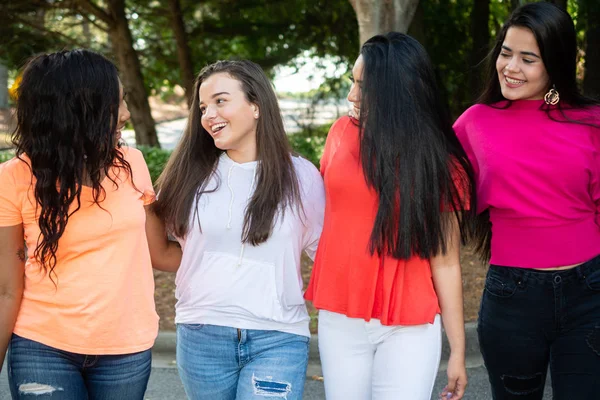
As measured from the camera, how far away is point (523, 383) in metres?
3.16

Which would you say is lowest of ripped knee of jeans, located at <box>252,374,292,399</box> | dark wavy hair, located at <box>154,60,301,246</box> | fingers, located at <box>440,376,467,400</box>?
fingers, located at <box>440,376,467,400</box>

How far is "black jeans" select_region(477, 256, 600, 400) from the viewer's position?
9.84 ft

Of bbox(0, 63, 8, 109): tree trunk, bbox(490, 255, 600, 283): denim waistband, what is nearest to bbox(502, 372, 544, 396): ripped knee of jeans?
bbox(490, 255, 600, 283): denim waistband

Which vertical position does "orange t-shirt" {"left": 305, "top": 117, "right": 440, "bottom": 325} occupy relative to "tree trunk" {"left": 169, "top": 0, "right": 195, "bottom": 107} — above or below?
below

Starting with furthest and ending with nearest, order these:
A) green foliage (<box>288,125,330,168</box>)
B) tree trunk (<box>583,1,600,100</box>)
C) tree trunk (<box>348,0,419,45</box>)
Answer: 1. green foliage (<box>288,125,330,168</box>)
2. tree trunk (<box>583,1,600,100</box>)
3. tree trunk (<box>348,0,419,45</box>)

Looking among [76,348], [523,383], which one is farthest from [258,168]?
[523,383]

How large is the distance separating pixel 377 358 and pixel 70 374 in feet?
3.53

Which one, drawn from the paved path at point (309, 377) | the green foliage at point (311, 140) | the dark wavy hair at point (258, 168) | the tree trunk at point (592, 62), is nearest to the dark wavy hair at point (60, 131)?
the dark wavy hair at point (258, 168)

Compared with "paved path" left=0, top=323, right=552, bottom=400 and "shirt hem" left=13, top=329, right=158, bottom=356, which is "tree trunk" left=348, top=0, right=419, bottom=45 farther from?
"shirt hem" left=13, top=329, right=158, bottom=356

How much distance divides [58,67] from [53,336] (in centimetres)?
87

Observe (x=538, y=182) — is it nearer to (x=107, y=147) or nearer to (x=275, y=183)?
(x=275, y=183)

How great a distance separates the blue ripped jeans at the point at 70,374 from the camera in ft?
8.34

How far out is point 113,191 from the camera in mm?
2730

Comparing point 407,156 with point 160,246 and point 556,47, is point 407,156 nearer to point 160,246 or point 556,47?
point 556,47
